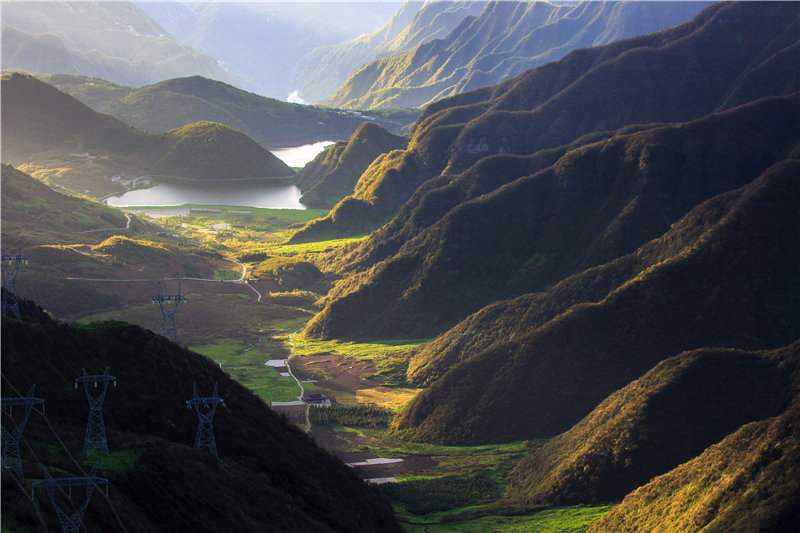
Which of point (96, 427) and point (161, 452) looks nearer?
point (161, 452)

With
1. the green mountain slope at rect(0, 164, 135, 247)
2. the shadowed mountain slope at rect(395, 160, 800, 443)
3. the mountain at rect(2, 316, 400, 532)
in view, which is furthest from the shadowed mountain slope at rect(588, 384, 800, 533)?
the green mountain slope at rect(0, 164, 135, 247)

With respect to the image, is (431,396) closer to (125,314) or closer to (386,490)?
(386,490)

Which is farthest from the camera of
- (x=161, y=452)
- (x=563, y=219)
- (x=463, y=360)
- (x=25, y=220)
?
(x=25, y=220)

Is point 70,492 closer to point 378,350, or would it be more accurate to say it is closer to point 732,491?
point 732,491

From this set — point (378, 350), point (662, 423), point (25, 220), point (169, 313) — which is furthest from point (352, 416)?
point (25, 220)

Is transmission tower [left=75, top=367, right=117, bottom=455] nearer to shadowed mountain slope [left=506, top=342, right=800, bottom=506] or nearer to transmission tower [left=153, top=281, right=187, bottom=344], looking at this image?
transmission tower [left=153, top=281, right=187, bottom=344]

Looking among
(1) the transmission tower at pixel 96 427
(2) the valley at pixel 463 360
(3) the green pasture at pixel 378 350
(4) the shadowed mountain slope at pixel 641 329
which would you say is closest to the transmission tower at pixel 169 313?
(2) the valley at pixel 463 360

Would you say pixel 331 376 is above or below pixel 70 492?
below
